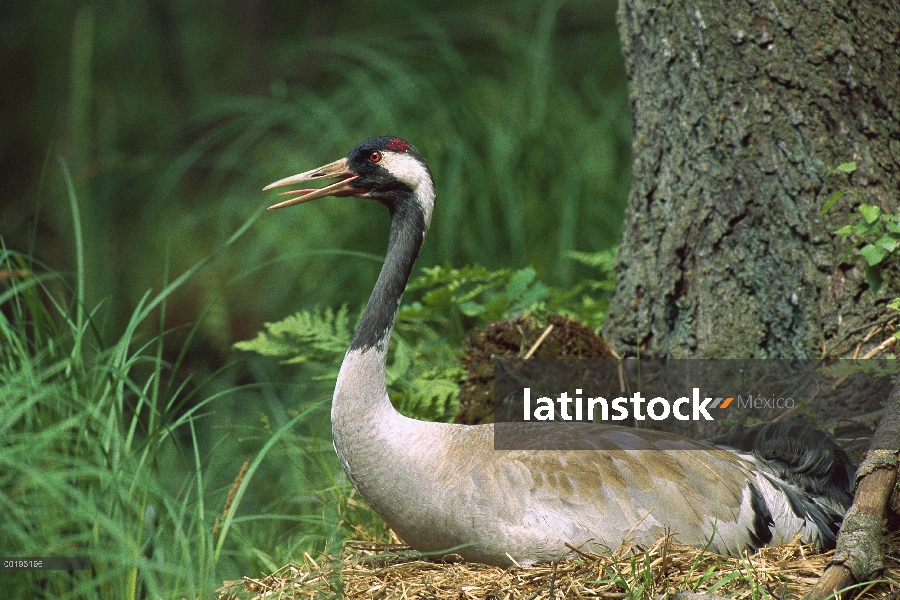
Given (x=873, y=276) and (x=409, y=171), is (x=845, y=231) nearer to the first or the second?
Answer: (x=873, y=276)

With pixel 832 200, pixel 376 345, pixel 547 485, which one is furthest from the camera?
pixel 832 200

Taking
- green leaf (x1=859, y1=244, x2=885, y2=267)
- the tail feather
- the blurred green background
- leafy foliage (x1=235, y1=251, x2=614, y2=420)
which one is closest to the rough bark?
the tail feather

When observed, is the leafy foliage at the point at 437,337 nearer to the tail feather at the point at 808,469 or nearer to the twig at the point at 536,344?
the twig at the point at 536,344

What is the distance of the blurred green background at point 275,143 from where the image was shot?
18.4 feet

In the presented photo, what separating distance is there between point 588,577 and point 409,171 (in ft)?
4.83

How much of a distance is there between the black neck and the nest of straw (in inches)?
27.8

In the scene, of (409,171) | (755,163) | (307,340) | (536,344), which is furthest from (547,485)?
(307,340)

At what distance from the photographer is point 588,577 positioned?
2.51 m

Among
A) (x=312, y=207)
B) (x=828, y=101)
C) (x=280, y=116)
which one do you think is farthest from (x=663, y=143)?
(x=280, y=116)

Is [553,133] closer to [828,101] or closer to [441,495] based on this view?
[828,101]

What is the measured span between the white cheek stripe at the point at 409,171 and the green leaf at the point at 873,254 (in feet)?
5.01

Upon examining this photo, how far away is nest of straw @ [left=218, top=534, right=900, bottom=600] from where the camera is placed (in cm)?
241

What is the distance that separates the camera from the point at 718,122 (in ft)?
11.5

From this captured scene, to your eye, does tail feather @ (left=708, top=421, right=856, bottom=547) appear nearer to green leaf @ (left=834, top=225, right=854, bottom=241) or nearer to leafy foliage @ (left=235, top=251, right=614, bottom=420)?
green leaf @ (left=834, top=225, right=854, bottom=241)
